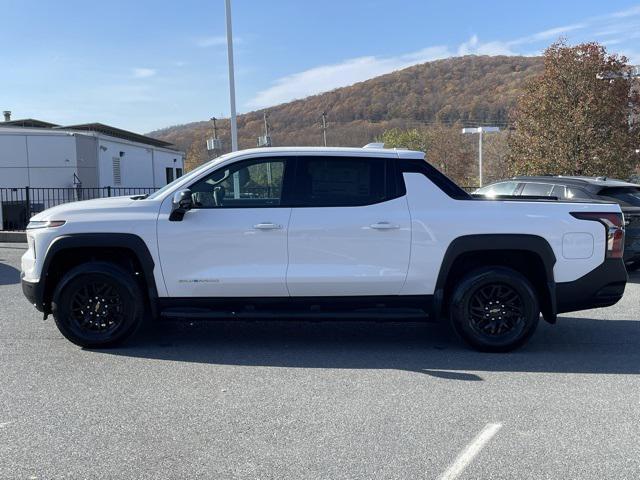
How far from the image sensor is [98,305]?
5.57 m

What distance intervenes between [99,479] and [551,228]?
14.1 feet

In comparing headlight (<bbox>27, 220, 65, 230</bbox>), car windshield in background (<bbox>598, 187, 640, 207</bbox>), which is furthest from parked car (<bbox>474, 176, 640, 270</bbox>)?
headlight (<bbox>27, 220, 65, 230</bbox>)

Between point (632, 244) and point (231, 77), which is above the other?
point (231, 77)

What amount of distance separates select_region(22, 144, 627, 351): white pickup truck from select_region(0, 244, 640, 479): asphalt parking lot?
17.9 inches

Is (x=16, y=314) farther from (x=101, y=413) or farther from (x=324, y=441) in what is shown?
(x=324, y=441)

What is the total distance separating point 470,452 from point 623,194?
7247mm

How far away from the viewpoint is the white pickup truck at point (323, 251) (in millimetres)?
5379

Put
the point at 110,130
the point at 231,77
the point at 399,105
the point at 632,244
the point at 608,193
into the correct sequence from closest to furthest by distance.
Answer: the point at 632,244, the point at 608,193, the point at 231,77, the point at 110,130, the point at 399,105

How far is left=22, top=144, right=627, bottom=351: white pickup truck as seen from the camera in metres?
5.38

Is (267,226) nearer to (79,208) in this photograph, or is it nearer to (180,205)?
Result: (180,205)

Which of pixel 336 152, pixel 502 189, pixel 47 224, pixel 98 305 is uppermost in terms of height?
pixel 336 152

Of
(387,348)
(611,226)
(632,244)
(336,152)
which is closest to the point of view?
(611,226)

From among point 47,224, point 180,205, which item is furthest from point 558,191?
point 47,224

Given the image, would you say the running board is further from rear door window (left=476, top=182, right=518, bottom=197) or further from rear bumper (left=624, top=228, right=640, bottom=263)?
rear door window (left=476, top=182, right=518, bottom=197)
